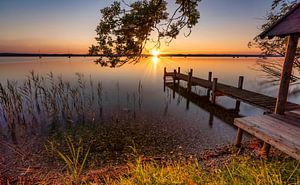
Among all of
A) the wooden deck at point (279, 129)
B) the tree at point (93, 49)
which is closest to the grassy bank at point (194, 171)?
the wooden deck at point (279, 129)

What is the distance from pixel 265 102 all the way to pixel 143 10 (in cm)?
948

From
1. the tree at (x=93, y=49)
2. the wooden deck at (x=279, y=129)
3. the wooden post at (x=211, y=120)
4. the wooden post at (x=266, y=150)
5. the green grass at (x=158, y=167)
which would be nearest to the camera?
the green grass at (x=158, y=167)

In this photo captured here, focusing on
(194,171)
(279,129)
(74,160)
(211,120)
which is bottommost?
(211,120)

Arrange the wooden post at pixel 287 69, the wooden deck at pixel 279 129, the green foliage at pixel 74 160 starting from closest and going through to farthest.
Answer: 1. the green foliage at pixel 74 160
2. the wooden deck at pixel 279 129
3. the wooden post at pixel 287 69

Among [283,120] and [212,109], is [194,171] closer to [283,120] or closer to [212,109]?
[283,120]

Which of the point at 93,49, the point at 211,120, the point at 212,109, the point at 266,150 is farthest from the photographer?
the point at 212,109

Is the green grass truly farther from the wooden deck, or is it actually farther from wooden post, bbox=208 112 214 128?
wooden post, bbox=208 112 214 128

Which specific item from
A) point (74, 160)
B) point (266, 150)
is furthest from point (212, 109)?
point (74, 160)

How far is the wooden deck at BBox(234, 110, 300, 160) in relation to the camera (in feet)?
13.5

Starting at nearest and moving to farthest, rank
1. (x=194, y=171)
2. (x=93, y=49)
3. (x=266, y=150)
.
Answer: (x=194, y=171) < (x=266, y=150) < (x=93, y=49)

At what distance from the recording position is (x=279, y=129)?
488cm

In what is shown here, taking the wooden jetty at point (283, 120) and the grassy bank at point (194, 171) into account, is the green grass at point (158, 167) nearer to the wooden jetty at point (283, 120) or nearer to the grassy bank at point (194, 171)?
the grassy bank at point (194, 171)

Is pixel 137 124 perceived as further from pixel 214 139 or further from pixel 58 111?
pixel 58 111

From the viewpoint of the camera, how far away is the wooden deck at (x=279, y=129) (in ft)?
13.5
